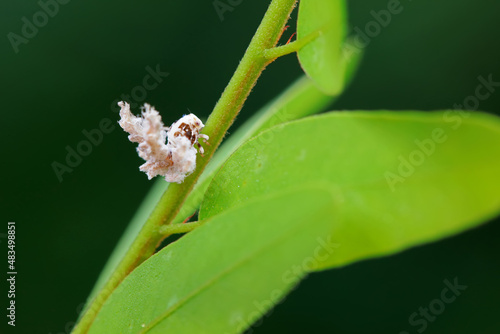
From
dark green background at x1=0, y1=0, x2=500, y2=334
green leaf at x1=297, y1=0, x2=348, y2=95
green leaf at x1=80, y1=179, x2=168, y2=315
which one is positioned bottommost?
dark green background at x1=0, y1=0, x2=500, y2=334

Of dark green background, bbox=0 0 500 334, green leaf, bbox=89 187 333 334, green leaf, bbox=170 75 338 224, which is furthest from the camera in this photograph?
dark green background, bbox=0 0 500 334

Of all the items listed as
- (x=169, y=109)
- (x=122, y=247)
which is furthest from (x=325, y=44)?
(x=169, y=109)

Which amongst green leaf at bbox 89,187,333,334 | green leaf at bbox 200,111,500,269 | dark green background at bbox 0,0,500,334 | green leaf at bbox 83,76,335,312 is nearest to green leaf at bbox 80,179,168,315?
green leaf at bbox 83,76,335,312

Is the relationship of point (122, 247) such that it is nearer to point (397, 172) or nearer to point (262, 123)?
point (262, 123)

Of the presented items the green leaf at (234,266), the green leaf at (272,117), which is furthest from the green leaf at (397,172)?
A: the green leaf at (272,117)

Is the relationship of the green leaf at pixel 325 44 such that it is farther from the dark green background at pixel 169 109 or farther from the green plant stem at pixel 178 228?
the dark green background at pixel 169 109

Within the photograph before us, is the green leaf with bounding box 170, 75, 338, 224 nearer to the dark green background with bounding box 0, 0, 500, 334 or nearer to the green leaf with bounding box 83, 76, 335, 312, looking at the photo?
the green leaf with bounding box 83, 76, 335, 312
